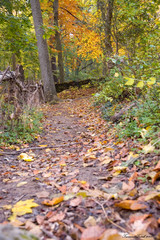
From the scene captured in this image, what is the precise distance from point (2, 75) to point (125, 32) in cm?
515

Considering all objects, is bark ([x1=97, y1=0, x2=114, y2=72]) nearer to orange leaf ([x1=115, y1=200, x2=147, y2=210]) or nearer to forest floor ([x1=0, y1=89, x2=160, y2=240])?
forest floor ([x1=0, y1=89, x2=160, y2=240])

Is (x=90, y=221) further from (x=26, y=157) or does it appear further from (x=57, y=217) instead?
(x=26, y=157)

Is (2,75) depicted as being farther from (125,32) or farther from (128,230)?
(125,32)

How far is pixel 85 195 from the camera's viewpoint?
167 cm

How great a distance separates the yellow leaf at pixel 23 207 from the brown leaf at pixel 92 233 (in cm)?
66

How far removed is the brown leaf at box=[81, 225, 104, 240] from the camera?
45.1 inches

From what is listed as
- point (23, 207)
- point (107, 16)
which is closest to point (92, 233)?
point (23, 207)

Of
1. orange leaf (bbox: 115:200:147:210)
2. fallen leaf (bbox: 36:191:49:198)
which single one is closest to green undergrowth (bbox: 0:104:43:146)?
fallen leaf (bbox: 36:191:49:198)

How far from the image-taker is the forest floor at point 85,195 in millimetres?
1253

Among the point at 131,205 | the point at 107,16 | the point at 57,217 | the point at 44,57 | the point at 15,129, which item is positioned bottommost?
the point at 57,217

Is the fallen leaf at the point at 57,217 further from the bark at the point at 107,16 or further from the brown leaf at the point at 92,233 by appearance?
the bark at the point at 107,16

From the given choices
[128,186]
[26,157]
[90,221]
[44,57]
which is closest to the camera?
[90,221]

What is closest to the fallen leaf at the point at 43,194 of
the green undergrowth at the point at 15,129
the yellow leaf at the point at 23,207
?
the yellow leaf at the point at 23,207

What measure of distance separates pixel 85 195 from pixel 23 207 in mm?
591
